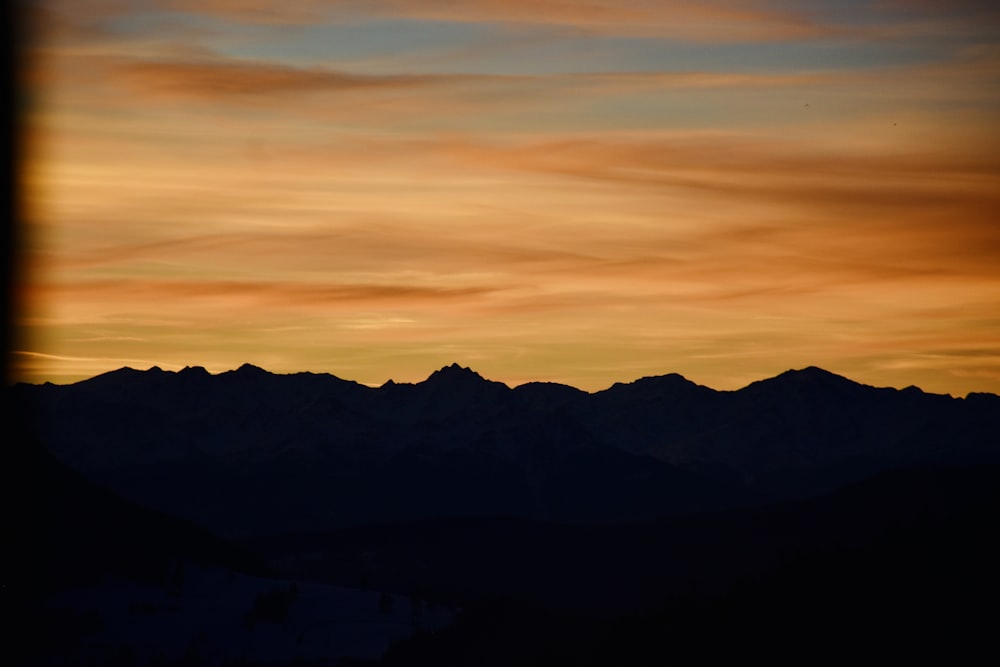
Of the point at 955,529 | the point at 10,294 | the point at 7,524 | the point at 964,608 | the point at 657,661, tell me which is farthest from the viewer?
the point at 955,529

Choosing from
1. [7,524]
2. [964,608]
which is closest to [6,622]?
[7,524]

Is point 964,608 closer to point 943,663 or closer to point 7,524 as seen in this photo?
point 943,663

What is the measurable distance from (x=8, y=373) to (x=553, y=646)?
185570 millimetres

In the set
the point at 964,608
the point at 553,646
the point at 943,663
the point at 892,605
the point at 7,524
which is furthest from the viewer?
the point at 553,646

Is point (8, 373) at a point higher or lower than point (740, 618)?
higher

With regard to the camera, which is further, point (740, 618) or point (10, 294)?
point (740, 618)

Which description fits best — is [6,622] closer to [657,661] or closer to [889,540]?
[657,661]

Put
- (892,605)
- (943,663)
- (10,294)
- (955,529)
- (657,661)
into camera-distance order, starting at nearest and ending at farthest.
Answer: (10,294) < (943,663) < (892,605) < (657,661) < (955,529)

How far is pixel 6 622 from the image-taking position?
13.3 metres

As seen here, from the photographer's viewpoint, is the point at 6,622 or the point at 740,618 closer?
the point at 6,622

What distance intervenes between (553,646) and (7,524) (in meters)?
185

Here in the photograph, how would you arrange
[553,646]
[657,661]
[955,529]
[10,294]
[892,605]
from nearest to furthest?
[10,294] < [892,605] < [657,661] < [955,529] < [553,646]

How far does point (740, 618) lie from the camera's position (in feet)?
551

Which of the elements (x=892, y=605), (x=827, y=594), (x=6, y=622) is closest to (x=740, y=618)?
(x=827, y=594)
